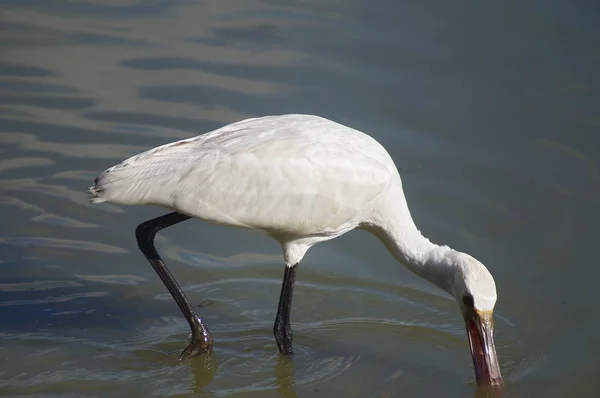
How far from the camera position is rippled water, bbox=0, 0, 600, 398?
717 centimetres

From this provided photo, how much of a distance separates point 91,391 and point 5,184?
2977 mm

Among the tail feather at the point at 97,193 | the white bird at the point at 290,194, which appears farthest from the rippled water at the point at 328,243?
the tail feather at the point at 97,193

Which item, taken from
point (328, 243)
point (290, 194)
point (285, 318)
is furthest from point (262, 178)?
point (328, 243)

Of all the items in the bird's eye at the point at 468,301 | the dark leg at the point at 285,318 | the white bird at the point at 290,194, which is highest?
the white bird at the point at 290,194

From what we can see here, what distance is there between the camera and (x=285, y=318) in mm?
7266

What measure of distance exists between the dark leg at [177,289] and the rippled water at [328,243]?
129 millimetres

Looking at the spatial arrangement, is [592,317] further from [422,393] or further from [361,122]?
[361,122]

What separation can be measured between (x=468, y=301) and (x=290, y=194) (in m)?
1.35

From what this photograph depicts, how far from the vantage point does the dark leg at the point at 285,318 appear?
7234mm

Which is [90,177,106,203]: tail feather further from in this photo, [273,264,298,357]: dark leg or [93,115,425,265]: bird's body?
[273,264,298,357]: dark leg

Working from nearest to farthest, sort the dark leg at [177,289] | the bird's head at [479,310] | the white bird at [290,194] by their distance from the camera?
the bird's head at [479,310]
the white bird at [290,194]
the dark leg at [177,289]

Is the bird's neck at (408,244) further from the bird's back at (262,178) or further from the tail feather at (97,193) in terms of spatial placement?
the tail feather at (97,193)

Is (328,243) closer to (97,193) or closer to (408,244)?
(408,244)

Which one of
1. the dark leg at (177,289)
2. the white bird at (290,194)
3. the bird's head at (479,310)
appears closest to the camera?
the bird's head at (479,310)
